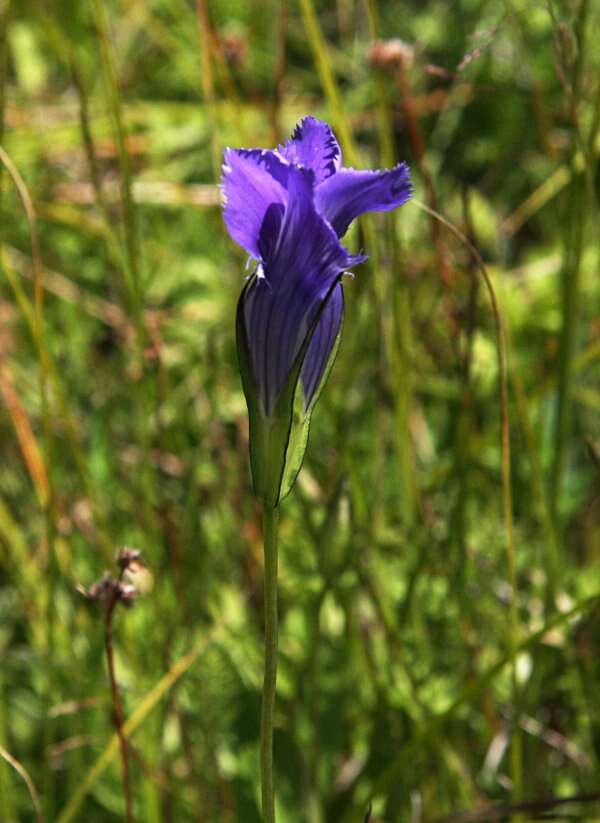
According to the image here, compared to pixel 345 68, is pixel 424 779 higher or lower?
lower

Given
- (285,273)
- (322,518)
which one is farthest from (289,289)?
(322,518)

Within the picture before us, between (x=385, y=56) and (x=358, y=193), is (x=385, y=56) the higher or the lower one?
the higher one

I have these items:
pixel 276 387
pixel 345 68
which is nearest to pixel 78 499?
pixel 276 387

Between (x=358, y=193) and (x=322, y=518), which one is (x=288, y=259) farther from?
(x=322, y=518)

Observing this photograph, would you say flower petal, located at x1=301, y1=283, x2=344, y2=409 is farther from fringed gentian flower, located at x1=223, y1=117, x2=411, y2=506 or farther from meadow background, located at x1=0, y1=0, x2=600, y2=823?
meadow background, located at x1=0, y1=0, x2=600, y2=823

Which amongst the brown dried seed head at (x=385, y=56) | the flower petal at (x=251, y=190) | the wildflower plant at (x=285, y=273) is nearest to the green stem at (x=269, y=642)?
the wildflower plant at (x=285, y=273)

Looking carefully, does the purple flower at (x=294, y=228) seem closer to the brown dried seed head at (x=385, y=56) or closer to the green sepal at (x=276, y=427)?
the green sepal at (x=276, y=427)

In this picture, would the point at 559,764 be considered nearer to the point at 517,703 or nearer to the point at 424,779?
the point at 424,779
